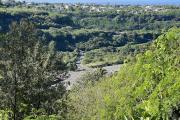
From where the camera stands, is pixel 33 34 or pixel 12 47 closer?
pixel 12 47

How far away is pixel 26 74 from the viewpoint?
34188mm

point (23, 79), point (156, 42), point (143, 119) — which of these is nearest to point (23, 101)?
point (23, 79)

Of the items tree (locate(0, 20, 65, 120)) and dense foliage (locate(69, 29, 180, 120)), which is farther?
tree (locate(0, 20, 65, 120))

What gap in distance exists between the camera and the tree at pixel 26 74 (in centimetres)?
3331

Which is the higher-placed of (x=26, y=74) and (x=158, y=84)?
(x=158, y=84)

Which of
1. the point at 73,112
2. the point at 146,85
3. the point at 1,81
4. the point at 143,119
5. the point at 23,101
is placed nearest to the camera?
the point at 143,119

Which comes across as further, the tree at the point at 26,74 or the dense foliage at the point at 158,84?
the tree at the point at 26,74

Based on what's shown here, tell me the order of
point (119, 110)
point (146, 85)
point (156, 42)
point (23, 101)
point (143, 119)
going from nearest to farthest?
point (143, 119) < point (146, 85) < point (156, 42) < point (119, 110) < point (23, 101)

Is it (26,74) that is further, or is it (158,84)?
(26,74)

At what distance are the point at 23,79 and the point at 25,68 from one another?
0.81m

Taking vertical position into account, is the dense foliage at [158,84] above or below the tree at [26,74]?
above

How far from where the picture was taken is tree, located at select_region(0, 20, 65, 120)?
3331cm

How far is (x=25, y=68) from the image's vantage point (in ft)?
112

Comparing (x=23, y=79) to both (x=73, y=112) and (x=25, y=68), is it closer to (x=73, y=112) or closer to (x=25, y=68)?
(x=25, y=68)
